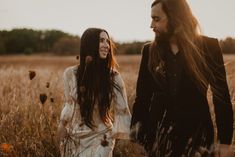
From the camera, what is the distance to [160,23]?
3.05m

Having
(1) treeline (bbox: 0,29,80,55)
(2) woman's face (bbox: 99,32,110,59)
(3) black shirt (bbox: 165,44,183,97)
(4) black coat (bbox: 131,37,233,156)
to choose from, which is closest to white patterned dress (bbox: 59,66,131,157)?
(2) woman's face (bbox: 99,32,110,59)

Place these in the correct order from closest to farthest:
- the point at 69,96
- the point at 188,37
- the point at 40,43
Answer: the point at 188,37
the point at 69,96
the point at 40,43

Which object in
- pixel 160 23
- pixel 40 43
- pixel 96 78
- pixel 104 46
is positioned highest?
pixel 160 23

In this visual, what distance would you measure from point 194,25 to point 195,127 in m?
0.65

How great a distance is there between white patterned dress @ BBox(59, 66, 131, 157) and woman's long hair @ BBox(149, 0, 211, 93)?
2.67ft

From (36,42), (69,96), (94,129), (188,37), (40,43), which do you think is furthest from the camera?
(40,43)

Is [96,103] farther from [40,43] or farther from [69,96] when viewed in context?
[40,43]

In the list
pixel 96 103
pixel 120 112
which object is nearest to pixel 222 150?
pixel 120 112

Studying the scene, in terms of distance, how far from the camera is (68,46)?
120 feet

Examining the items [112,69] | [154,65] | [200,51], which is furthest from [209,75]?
[112,69]

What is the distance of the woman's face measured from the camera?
3775 mm

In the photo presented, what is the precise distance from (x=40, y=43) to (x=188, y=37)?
33.7m

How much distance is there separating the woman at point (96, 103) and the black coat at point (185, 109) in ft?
1.74

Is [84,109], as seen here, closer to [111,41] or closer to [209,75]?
[111,41]
